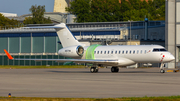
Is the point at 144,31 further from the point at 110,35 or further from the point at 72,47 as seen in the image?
the point at 72,47

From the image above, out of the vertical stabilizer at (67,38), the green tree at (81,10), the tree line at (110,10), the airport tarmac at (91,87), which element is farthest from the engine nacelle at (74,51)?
the green tree at (81,10)

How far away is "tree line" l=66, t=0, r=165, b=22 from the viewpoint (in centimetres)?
14100

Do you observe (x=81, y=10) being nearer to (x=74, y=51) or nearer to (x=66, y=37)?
(x=66, y=37)

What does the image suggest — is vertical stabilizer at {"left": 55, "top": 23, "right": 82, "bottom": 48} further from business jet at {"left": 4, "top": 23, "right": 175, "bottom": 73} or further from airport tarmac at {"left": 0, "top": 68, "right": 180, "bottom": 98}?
airport tarmac at {"left": 0, "top": 68, "right": 180, "bottom": 98}

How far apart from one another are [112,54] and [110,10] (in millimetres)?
105994

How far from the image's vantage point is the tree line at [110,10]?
14100 cm

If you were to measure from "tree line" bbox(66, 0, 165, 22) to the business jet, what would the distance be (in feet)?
312

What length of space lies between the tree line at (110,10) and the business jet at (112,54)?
9517 cm

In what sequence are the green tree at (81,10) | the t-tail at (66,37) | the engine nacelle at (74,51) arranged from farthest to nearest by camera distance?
the green tree at (81,10) < the t-tail at (66,37) < the engine nacelle at (74,51)

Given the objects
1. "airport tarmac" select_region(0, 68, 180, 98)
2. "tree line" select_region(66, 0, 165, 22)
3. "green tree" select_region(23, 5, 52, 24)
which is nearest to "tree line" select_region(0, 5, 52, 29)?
"green tree" select_region(23, 5, 52, 24)

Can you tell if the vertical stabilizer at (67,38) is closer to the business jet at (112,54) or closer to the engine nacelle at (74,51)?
→ the business jet at (112,54)

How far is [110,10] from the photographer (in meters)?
146

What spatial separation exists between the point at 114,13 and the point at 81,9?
15.3 metres

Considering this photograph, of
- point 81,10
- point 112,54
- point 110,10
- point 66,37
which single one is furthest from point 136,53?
point 110,10
